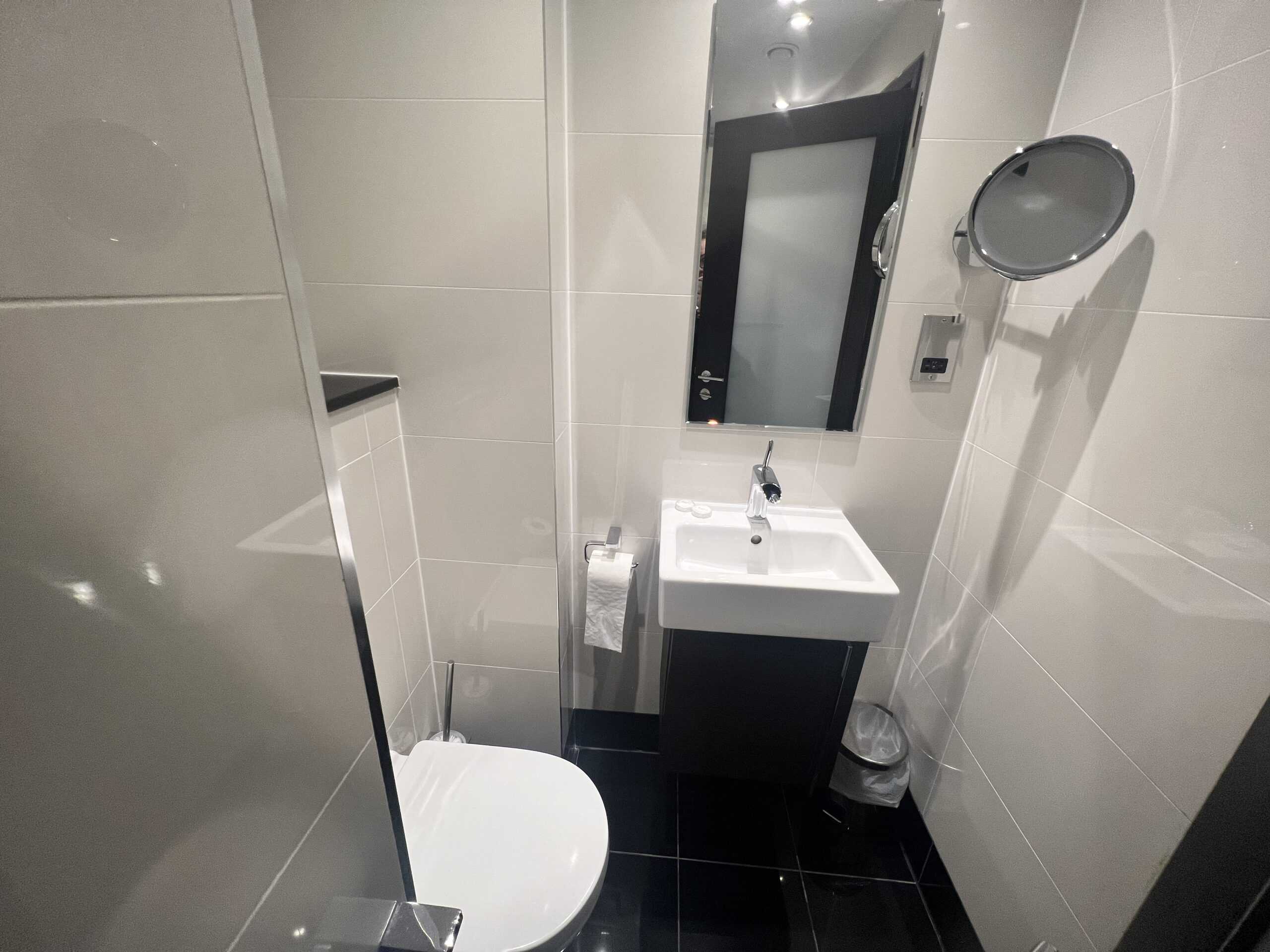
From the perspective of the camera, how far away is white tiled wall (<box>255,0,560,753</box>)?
933mm

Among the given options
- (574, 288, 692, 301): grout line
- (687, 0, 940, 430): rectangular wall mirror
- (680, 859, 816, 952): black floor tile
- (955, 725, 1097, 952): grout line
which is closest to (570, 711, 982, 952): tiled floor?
(680, 859, 816, 952): black floor tile

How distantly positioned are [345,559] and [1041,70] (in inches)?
59.3

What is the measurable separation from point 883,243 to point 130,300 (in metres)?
1.29

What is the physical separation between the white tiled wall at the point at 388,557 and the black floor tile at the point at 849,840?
42.1 inches

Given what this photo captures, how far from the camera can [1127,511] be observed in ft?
2.76

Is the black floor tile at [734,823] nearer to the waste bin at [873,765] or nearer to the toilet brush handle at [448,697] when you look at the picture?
the waste bin at [873,765]

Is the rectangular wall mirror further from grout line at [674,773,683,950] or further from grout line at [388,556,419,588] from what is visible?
grout line at [674,773,683,950]

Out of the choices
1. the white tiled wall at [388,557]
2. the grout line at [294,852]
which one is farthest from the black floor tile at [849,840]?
the grout line at [294,852]

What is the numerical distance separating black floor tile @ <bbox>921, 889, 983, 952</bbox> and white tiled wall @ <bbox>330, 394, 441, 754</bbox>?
1.31m

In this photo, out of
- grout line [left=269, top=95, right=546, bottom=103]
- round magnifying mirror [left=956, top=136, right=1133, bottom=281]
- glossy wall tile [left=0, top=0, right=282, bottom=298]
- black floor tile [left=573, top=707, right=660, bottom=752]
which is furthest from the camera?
black floor tile [left=573, top=707, right=660, bottom=752]

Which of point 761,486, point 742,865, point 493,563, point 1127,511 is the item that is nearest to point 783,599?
point 761,486

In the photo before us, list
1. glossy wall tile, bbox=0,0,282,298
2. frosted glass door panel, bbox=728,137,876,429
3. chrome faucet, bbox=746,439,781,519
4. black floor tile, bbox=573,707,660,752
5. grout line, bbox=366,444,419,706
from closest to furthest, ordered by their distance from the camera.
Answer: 1. glossy wall tile, bbox=0,0,282,298
2. grout line, bbox=366,444,419,706
3. frosted glass door panel, bbox=728,137,876,429
4. chrome faucet, bbox=746,439,781,519
5. black floor tile, bbox=573,707,660,752

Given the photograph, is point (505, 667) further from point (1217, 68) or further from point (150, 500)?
point (1217, 68)

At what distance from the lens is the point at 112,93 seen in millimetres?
223
